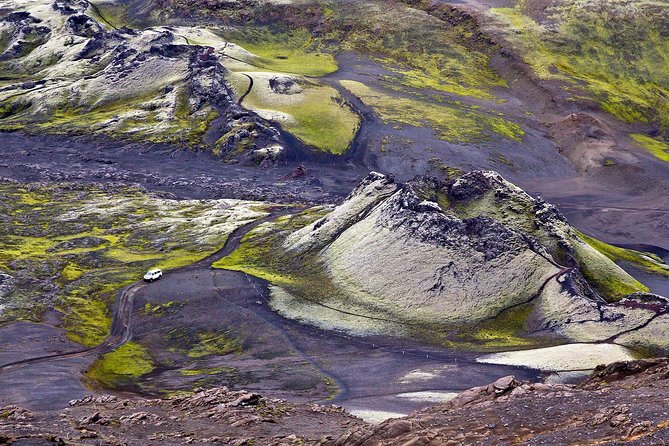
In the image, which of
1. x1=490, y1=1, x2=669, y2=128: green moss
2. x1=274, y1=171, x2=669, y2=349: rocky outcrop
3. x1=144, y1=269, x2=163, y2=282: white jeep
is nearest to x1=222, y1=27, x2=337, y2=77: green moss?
x1=490, y1=1, x2=669, y2=128: green moss

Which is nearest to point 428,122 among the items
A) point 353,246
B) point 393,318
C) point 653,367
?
point 353,246

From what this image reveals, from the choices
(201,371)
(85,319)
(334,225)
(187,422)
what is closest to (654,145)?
(334,225)

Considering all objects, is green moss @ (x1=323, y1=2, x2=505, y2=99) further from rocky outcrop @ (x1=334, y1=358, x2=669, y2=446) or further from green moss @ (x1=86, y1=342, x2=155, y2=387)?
rocky outcrop @ (x1=334, y1=358, x2=669, y2=446)

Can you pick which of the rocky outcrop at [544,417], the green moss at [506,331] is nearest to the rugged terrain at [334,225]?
the rocky outcrop at [544,417]

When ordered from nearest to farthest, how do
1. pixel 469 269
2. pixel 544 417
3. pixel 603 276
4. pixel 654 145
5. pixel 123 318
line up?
1. pixel 544 417
2. pixel 469 269
3. pixel 123 318
4. pixel 603 276
5. pixel 654 145

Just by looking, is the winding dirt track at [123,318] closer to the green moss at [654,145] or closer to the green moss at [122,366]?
the green moss at [122,366]

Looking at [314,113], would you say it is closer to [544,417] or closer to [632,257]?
[632,257]

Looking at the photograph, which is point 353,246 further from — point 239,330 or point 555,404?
point 555,404
